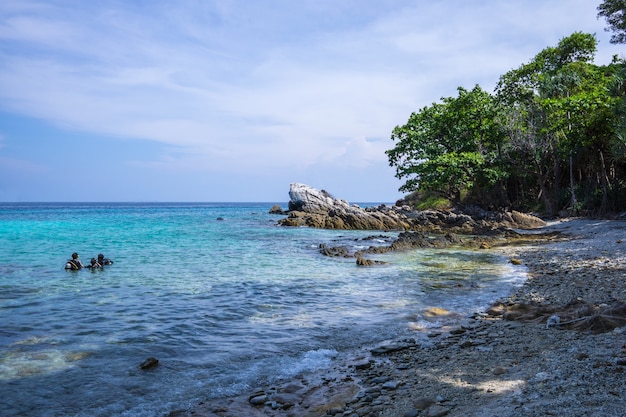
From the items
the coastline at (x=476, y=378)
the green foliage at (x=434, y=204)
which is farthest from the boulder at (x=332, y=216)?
the coastline at (x=476, y=378)

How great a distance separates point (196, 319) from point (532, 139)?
35.9 metres

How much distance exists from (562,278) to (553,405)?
11244 millimetres

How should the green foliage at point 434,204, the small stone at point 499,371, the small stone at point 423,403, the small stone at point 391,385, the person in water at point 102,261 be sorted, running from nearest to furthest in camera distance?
the small stone at point 423,403 → the small stone at point 499,371 → the small stone at point 391,385 → the person in water at point 102,261 → the green foliage at point 434,204

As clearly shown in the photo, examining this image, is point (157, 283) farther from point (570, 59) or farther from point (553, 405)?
point (570, 59)

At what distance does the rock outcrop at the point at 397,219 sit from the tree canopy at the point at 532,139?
3236 mm

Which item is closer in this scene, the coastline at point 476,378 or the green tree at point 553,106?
the coastline at point 476,378

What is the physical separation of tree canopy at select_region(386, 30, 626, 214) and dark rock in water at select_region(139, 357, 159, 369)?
110 feet

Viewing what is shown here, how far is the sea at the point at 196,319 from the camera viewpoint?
274 inches

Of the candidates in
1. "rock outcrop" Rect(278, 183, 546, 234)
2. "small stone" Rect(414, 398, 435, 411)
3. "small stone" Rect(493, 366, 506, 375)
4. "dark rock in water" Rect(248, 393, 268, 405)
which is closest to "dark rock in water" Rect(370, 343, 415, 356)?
"small stone" Rect(493, 366, 506, 375)

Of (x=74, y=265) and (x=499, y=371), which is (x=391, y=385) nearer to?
(x=499, y=371)

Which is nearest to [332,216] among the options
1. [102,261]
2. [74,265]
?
[102,261]

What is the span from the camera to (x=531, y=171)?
40.8 meters

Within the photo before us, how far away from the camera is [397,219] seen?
44156mm

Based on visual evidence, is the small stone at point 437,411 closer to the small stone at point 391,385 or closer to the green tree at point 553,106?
the small stone at point 391,385
